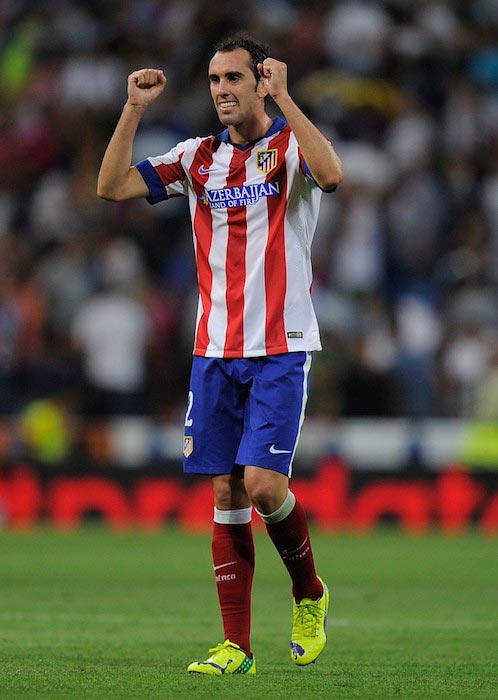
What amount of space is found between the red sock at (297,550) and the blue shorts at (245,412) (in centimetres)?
23

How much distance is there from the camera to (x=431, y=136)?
15.8 m

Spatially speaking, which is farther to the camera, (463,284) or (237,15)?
(237,15)

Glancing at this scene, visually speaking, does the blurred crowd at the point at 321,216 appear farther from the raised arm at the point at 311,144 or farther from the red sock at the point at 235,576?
the raised arm at the point at 311,144

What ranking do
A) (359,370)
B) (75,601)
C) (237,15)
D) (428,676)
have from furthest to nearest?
(237,15), (359,370), (75,601), (428,676)

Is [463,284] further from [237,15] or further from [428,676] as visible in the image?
[428,676]

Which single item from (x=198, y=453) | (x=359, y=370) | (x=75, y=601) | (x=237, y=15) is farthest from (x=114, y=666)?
(x=237, y=15)

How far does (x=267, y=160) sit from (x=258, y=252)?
1.23ft

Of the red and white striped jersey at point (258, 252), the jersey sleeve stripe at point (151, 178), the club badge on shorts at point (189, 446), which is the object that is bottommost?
the club badge on shorts at point (189, 446)

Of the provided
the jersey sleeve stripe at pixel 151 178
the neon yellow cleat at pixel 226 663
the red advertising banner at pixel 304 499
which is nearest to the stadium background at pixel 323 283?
the red advertising banner at pixel 304 499

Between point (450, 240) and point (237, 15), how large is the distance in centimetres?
377

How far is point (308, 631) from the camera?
6.21 metres

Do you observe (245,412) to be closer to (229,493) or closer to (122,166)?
(229,493)

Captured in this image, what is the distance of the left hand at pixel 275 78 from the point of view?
5.95 m

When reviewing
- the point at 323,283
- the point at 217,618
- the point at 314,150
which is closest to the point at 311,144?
the point at 314,150
